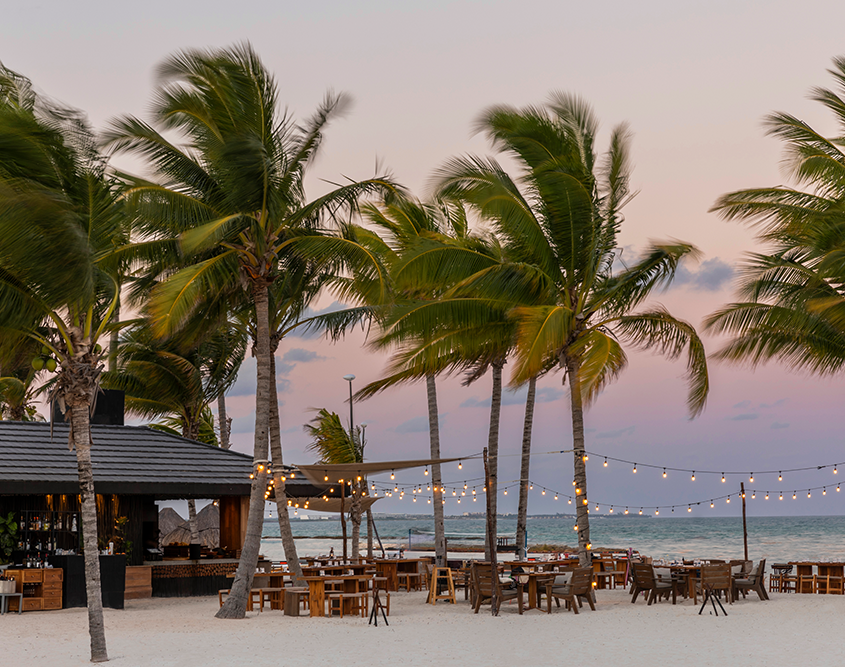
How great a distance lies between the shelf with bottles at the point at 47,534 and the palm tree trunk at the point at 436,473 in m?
7.49

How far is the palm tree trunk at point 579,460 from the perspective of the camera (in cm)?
1514

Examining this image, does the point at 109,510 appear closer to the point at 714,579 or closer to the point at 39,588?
the point at 39,588

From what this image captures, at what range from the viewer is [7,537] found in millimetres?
16031

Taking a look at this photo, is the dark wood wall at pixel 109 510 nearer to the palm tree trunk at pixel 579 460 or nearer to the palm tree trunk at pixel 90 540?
the palm tree trunk at pixel 90 540

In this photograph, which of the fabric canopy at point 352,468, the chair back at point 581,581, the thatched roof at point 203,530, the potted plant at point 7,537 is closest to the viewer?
the chair back at point 581,581

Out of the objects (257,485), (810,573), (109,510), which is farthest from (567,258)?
(109,510)

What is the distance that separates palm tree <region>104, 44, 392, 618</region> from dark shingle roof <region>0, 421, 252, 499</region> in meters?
3.86

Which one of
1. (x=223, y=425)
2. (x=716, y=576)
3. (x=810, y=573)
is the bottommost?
(x=810, y=573)

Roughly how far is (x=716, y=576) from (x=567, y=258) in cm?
583

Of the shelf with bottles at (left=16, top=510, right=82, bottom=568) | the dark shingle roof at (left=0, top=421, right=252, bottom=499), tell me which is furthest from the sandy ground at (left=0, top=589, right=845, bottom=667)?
the shelf with bottles at (left=16, top=510, right=82, bottom=568)

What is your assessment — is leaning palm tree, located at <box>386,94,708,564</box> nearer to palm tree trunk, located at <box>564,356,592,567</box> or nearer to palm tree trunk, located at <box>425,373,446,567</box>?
palm tree trunk, located at <box>564,356,592,567</box>

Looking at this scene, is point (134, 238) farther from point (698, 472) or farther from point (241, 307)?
point (698, 472)

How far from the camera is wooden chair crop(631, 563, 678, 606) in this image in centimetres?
1459

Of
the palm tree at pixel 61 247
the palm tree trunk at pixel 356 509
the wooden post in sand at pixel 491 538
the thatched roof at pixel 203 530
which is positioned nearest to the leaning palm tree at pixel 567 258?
the wooden post in sand at pixel 491 538
